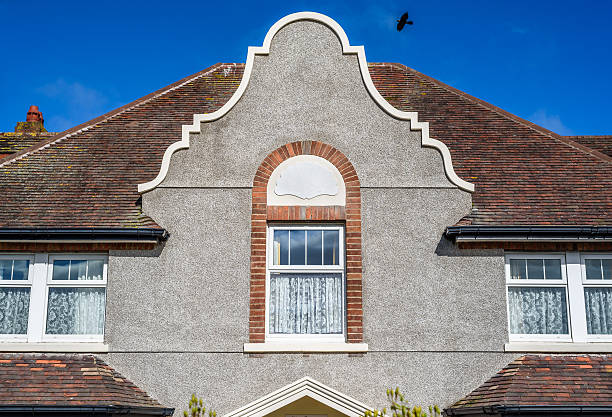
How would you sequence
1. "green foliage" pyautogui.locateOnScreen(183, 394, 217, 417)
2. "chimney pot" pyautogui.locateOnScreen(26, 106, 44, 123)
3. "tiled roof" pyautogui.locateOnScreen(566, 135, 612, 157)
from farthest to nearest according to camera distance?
"chimney pot" pyautogui.locateOnScreen(26, 106, 44, 123), "tiled roof" pyautogui.locateOnScreen(566, 135, 612, 157), "green foliage" pyautogui.locateOnScreen(183, 394, 217, 417)

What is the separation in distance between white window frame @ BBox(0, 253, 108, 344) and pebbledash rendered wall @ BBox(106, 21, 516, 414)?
426 millimetres

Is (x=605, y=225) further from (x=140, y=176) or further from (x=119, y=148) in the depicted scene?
(x=119, y=148)

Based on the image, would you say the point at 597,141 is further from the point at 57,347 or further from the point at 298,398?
the point at 57,347

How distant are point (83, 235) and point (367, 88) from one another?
5832mm

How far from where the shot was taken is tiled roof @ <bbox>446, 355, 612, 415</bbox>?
11.3 m

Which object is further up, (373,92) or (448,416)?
(373,92)

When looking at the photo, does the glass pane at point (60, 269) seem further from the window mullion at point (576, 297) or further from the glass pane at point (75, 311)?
the window mullion at point (576, 297)

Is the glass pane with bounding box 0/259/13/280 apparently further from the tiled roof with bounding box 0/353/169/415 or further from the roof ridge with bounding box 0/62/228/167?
the roof ridge with bounding box 0/62/228/167

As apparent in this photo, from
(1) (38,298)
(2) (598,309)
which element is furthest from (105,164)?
(2) (598,309)

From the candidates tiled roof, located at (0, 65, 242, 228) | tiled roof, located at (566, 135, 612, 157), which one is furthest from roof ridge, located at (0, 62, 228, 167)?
tiled roof, located at (566, 135, 612, 157)

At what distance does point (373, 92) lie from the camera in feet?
45.5

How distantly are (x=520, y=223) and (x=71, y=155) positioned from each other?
29.5ft

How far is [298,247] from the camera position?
13.2 meters

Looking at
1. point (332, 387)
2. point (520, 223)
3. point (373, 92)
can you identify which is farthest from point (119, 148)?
point (520, 223)
